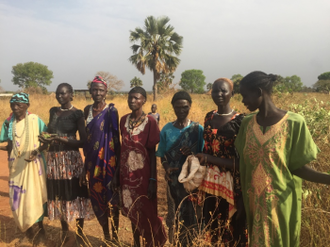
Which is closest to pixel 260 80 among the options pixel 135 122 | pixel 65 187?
pixel 135 122

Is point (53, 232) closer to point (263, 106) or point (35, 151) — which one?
point (35, 151)

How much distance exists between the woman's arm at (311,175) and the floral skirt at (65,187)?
2.27 m

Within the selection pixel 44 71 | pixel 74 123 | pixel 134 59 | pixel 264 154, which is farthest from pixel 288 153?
pixel 44 71

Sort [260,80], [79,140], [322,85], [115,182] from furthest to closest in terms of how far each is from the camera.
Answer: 1. [322,85]
2. [79,140]
3. [115,182]
4. [260,80]

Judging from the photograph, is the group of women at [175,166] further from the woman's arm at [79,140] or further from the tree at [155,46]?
the tree at [155,46]

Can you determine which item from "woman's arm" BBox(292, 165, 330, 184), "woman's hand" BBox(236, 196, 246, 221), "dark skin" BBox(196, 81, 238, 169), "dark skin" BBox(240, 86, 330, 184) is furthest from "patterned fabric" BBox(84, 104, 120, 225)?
"woman's arm" BBox(292, 165, 330, 184)

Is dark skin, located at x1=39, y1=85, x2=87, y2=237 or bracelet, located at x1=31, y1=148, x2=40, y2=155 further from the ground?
dark skin, located at x1=39, y1=85, x2=87, y2=237

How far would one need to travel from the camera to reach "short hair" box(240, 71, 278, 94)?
1.57 m

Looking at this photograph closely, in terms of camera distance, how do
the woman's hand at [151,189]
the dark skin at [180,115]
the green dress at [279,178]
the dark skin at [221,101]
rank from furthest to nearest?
the woman's hand at [151,189], the dark skin at [180,115], the dark skin at [221,101], the green dress at [279,178]

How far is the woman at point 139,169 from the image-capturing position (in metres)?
2.38

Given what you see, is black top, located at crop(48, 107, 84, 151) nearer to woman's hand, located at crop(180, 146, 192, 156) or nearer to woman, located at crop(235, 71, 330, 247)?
woman's hand, located at crop(180, 146, 192, 156)

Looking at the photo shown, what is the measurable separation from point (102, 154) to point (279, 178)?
5.84 feet

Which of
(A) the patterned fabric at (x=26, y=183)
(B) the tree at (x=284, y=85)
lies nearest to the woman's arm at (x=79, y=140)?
(A) the patterned fabric at (x=26, y=183)

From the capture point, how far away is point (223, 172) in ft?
6.39
